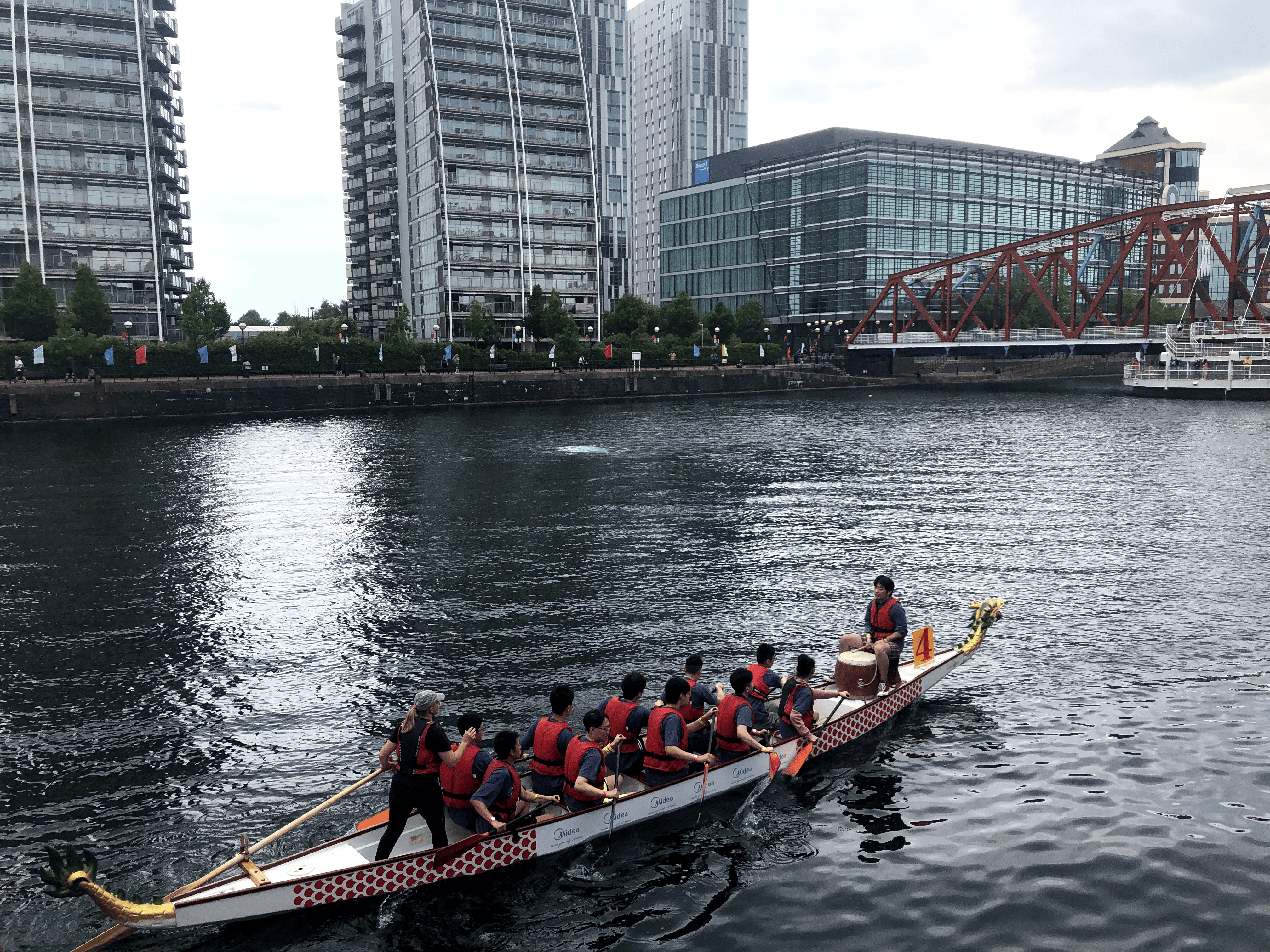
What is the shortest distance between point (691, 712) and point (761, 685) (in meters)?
1.79

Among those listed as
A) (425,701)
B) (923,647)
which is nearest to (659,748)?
(425,701)

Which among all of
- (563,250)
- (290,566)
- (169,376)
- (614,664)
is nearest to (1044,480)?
(614,664)

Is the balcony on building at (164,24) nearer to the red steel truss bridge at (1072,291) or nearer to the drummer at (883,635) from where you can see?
the red steel truss bridge at (1072,291)

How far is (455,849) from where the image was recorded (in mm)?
13102

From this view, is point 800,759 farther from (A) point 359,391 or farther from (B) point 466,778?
(A) point 359,391

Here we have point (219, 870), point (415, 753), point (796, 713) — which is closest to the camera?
point (219, 870)

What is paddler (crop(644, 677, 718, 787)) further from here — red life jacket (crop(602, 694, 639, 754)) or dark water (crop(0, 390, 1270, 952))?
dark water (crop(0, 390, 1270, 952))

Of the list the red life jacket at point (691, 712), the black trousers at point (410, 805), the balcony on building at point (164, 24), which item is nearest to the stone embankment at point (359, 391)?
the balcony on building at point (164, 24)

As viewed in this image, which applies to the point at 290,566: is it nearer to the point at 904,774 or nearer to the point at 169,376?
the point at 904,774

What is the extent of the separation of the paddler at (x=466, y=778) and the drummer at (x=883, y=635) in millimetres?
8437

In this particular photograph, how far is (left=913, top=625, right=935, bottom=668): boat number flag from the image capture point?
65.3 ft

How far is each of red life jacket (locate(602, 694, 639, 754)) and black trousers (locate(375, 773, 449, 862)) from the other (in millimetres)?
3126

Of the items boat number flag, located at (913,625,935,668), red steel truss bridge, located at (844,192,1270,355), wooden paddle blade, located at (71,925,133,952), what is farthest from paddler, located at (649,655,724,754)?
red steel truss bridge, located at (844,192,1270,355)

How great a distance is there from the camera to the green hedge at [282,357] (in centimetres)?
8612
